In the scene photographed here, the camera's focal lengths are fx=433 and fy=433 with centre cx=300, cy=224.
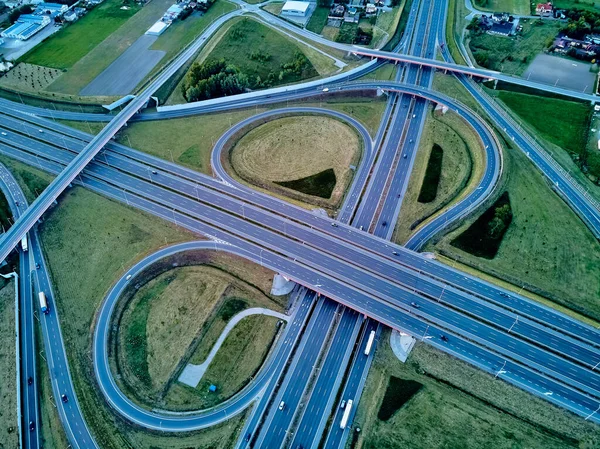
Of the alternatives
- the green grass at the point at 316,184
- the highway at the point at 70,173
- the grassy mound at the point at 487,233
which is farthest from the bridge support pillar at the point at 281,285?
the highway at the point at 70,173

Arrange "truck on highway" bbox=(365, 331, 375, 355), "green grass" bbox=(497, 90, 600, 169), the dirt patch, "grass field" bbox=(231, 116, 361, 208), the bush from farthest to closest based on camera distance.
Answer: the dirt patch
the bush
"green grass" bbox=(497, 90, 600, 169)
"grass field" bbox=(231, 116, 361, 208)
"truck on highway" bbox=(365, 331, 375, 355)

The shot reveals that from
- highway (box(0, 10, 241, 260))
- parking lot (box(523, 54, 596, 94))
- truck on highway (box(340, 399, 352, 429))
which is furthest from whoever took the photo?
parking lot (box(523, 54, 596, 94))

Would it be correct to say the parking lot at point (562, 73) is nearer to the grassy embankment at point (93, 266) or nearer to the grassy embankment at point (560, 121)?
the grassy embankment at point (560, 121)

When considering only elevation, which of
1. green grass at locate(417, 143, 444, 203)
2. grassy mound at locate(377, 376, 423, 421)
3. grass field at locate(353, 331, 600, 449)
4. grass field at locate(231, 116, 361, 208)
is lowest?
grass field at locate(353, 331, 600, 449)

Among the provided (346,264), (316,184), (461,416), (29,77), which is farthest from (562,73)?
(29,77)

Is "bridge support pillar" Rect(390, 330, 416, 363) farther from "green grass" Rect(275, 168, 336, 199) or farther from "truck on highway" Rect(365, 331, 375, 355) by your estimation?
"green grass" Rect(275, 168, 336, 199)

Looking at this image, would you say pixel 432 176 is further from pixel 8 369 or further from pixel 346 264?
pixel 8 369

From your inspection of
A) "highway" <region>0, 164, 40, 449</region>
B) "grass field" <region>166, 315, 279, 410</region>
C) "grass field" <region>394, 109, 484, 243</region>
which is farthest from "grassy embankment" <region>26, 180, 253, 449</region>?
"grass field" <region>394, 109, 484, 243</region>
